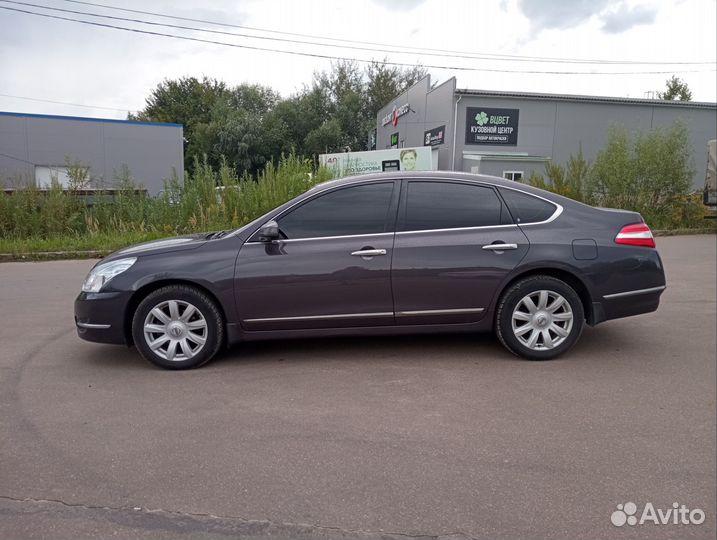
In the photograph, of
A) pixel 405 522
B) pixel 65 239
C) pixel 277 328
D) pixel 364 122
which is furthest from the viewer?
pixel 364 122

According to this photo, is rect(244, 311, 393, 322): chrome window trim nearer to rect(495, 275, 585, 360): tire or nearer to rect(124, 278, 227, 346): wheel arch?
rect(124, 278, 227, 346): wheel arch

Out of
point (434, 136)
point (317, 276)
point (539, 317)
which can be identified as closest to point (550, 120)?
point (434, 136)

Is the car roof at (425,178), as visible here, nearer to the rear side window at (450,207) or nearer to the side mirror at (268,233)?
the rear side window at (450,207)

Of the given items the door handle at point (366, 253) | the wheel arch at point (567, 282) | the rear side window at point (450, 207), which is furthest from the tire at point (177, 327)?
the wheel arch at point (567, 282)

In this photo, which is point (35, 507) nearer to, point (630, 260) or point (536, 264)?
point (536, 264)

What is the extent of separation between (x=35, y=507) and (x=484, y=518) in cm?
221

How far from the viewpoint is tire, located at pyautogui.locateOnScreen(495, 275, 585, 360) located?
16.4 ft

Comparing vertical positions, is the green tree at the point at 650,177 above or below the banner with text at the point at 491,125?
below

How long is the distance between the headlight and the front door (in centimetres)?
94

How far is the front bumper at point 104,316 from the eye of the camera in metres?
4.86

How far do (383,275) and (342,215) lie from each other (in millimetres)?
637

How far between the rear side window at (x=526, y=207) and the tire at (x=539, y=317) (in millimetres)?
531

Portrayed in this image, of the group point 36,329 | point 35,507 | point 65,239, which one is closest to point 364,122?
point 65,239

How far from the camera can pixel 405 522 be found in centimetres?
281
